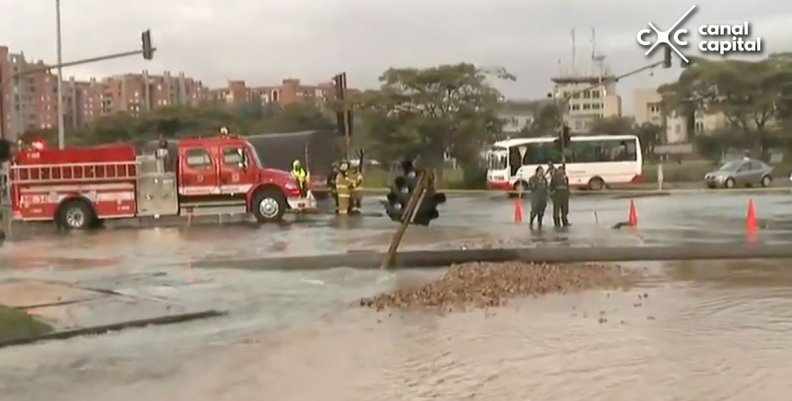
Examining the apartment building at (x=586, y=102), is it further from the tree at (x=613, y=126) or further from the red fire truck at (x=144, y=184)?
the red fire truck at (x=144, y=184)

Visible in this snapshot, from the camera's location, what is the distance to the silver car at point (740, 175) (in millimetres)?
59188

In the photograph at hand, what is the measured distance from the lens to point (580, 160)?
59.6 meters

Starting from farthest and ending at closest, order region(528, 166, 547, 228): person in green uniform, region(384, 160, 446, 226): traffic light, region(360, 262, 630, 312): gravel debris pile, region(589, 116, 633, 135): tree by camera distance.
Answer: region(589, 116, 633, 135): tree, region(528, 166, 547, 228): person in green uniform, region(384, 160, 446, 226): traffic light, region(360, 262, 630, 312): gravel debris pile

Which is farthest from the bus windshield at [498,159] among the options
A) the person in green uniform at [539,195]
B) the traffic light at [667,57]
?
the person in green uniform at [539,195]

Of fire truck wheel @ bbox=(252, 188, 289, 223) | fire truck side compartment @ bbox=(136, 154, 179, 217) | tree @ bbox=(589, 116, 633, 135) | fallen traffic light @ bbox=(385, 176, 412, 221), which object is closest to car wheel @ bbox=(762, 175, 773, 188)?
fire truck wheel @ bbox=(252, 188, 289, 223)

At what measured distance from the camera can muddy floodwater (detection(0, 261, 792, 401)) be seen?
31.4ft

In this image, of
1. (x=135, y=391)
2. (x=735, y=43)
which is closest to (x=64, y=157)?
(x=135, y=391)

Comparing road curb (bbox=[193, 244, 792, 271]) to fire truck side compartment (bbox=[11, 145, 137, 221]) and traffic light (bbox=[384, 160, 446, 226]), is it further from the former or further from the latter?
fire truck side compartment (bbox=[11, 145, 137, 221])

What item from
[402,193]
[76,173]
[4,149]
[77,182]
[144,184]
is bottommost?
[402,193]

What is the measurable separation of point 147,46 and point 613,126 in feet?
217

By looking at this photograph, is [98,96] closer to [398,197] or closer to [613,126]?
[613,126]

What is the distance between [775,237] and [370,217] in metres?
14.7

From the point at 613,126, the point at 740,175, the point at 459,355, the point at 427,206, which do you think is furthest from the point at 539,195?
the point at 613,126

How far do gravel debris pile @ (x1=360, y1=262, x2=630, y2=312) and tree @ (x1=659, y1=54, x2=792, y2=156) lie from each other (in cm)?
6435
